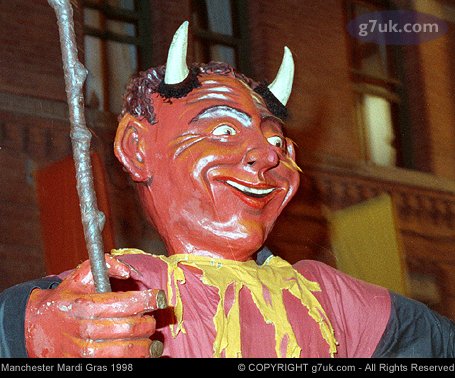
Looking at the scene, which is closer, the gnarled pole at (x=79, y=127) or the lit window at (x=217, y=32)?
the gnarled pole at (x=79, y=127)

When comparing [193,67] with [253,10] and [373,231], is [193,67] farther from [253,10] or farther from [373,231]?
[373,231]

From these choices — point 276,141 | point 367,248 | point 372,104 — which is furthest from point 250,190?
point 372,104

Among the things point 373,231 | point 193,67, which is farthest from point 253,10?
point 193,67

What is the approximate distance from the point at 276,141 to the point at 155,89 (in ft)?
0.61

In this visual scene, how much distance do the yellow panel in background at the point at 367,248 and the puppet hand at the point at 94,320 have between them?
59.4 inches

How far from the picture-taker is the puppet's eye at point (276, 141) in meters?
1.57

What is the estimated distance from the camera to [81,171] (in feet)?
3.77

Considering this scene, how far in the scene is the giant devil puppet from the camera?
1436 millimetres

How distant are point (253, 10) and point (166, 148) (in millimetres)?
1200

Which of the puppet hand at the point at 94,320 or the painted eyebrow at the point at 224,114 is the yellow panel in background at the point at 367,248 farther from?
the puppet hand at the point at 94,320

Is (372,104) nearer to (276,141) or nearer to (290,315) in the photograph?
(276,141)

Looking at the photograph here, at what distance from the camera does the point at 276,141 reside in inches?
62.2

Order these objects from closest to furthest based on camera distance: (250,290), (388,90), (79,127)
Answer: (79,127)
(250,290)
(388,90)

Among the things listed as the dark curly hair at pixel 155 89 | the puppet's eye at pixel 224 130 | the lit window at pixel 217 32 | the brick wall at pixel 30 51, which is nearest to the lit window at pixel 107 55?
the brick wall at pixel 30 51
